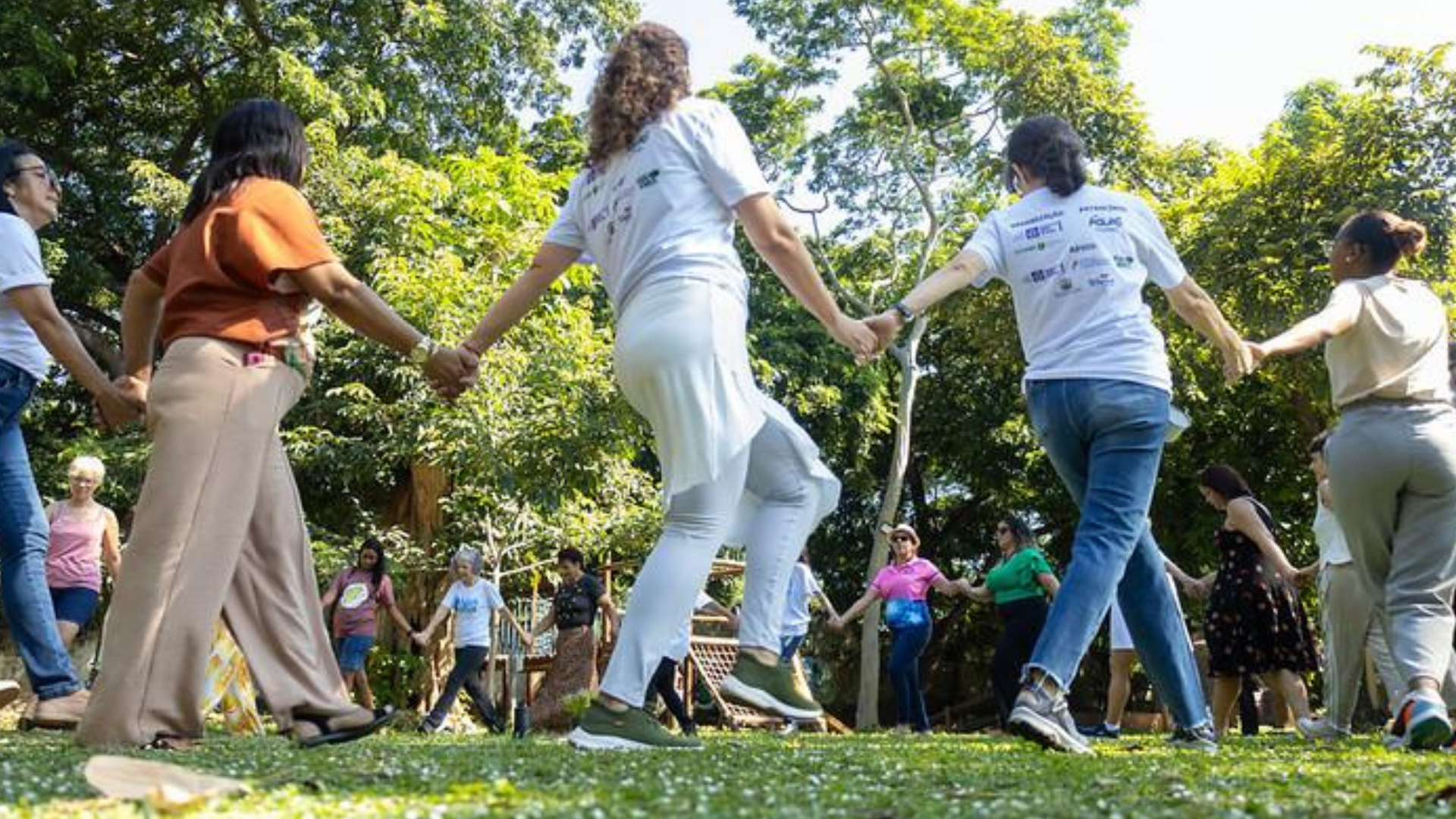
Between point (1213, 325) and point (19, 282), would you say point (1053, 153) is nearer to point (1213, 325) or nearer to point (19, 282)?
point (1213, 325)

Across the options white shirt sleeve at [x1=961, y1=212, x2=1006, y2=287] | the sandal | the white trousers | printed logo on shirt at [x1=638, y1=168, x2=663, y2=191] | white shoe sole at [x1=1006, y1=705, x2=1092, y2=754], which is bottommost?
the sandal

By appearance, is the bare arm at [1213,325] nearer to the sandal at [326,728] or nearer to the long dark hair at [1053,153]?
the long dark hair at [1053,153]

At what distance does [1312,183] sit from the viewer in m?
22.4

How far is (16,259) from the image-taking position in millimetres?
5844

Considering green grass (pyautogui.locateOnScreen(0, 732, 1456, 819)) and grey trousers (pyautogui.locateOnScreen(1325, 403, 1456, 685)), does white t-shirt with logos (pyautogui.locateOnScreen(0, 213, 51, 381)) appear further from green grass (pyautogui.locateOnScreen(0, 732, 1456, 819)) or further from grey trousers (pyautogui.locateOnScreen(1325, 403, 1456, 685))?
grey trousers (pyautogui.locateOnScreen(1325, 403, 1456, 685))

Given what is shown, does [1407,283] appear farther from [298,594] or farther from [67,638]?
[67,638]

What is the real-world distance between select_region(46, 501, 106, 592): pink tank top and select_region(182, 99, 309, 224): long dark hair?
5066 mm

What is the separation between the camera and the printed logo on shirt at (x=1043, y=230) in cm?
575

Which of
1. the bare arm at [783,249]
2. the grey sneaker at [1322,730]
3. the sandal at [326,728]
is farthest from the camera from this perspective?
the grey sneaker at [1322,730]

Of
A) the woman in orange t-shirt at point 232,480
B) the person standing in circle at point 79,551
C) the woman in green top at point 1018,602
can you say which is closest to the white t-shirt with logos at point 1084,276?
the woman in orange t-shirt at point 232,480

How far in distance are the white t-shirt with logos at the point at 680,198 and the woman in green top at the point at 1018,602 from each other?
7.16 m

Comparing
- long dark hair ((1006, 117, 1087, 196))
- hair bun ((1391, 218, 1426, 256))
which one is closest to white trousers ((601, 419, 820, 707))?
long dark hair ((1006, 117, 1087, 196))

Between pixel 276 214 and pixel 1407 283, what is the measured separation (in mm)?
4553

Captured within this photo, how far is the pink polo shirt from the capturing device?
48.9 ft
